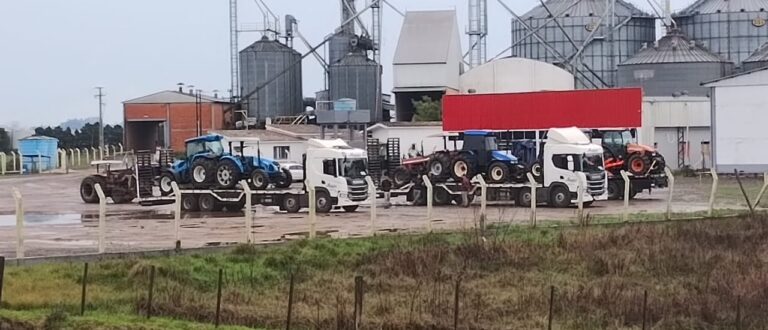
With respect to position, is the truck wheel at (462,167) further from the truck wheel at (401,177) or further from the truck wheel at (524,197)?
the truck wheel at (401,177)

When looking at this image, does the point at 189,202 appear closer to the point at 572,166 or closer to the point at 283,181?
the point at 283,181

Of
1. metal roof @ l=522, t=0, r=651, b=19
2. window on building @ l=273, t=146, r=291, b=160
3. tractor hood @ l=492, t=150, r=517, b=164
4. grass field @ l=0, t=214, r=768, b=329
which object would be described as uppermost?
metal roof @ l=522, t=0, r=651, b=19

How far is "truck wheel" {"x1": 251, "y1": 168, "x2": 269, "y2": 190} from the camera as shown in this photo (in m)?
35.5

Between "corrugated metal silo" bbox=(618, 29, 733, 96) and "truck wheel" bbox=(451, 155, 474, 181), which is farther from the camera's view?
"corrugated metal silo" bbox=(618, 29, 733, 96)

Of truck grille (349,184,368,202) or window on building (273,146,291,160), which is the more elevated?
window on building (273,146,291,160)

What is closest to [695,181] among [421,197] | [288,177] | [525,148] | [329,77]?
[525,148]

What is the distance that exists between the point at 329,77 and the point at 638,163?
40.2 metres

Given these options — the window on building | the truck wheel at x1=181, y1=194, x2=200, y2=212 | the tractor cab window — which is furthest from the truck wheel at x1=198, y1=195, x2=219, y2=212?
the window on building

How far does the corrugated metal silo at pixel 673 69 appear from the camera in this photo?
74375mm

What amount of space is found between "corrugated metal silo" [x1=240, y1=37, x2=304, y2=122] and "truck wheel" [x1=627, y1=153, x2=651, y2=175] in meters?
39.2

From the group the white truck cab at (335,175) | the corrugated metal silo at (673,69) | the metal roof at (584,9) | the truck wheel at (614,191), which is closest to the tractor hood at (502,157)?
the truck wheel at (614,191)

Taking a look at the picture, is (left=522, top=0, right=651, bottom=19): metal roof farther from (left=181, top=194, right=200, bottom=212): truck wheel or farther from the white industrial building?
(left=181, top=194, right=200, bottom=212): truck wheel

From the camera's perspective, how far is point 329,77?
77688 millimetres

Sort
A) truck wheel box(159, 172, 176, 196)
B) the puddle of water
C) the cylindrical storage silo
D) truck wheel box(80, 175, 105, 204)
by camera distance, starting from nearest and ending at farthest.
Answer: the puddle of water, truck wheel box(159, 172, 176, 196), truck wheel box(80, 175, 105, 204), the cylindrical storage silo
